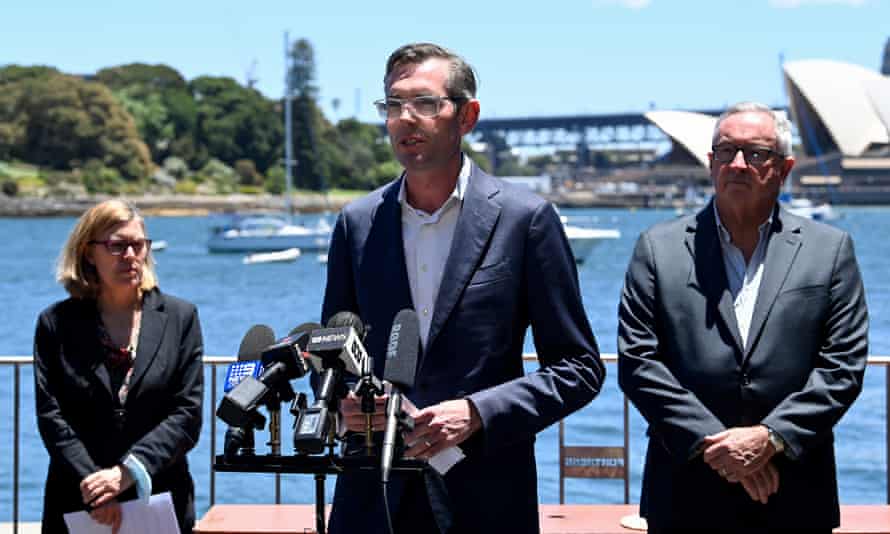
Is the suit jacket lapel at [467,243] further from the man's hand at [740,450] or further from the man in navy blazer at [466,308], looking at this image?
the man's hand at [740,450]

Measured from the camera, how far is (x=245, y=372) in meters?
2.77

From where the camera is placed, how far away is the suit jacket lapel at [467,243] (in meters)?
3.04

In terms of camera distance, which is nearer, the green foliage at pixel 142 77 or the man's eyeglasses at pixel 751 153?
the man's eyeglasses at pixel 751 153

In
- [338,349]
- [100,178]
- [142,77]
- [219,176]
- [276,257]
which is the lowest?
[276,257]

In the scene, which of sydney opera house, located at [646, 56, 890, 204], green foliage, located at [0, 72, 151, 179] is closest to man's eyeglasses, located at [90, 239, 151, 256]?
sydney opera house, located at [646, 56, 890, 204]

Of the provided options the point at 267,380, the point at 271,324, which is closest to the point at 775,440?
the point at 267,380

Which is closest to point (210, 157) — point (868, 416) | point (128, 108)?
point (128, 108)

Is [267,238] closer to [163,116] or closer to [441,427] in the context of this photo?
[163,116]

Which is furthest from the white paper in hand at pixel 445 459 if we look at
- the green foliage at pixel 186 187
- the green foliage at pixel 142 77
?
the green foliage at pixel 142 77

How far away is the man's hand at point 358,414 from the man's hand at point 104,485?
1439mm

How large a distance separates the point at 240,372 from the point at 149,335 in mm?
1413

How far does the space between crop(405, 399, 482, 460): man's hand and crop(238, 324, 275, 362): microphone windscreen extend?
13.0 inches

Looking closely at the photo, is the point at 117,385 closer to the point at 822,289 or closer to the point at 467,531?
the point at 467,531

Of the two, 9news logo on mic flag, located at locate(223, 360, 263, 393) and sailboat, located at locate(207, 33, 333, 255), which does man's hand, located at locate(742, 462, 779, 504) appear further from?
sailboat, located at locate(207, 33, 333, 255)
